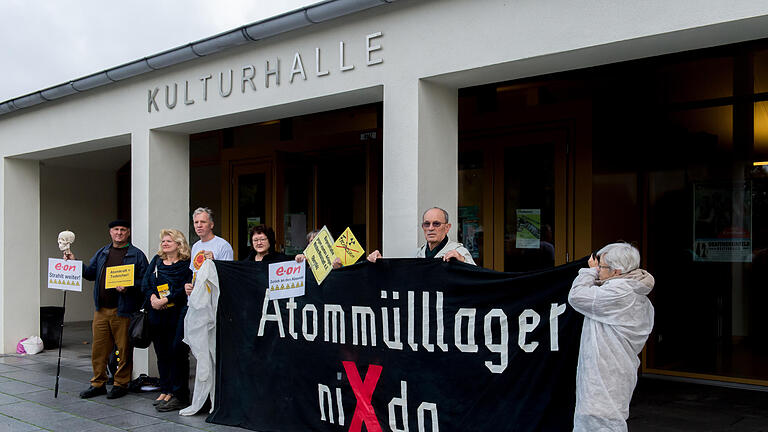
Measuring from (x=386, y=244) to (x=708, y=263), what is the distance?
4.28 m

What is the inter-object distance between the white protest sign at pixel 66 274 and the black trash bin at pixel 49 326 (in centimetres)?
371

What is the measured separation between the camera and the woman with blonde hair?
6902mm

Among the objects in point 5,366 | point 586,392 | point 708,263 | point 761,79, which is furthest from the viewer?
point 5,366

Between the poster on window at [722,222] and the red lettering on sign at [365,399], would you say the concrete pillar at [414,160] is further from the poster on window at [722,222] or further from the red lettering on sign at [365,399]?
the poster on window at [722,222]

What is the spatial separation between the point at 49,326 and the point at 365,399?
25.5ft

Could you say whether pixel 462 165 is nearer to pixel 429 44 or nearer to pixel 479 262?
pixel 479 262

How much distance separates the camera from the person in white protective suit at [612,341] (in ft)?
13.2

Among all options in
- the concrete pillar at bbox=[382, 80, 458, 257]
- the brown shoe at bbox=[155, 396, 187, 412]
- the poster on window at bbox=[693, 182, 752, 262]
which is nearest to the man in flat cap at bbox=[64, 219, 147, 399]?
the brown shoe at bbox=[155, 396, 187, 412]

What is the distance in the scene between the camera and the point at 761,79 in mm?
7430

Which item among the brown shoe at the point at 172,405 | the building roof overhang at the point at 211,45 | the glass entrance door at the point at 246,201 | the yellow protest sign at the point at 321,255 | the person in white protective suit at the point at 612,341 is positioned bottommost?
the brown shoe at the point at 172,405

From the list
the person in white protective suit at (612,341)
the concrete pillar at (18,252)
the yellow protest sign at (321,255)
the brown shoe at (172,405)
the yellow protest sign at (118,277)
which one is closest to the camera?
the person in white protective suit at (612,341)

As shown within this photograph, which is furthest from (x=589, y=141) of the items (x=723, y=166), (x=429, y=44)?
(x=429, y=44)

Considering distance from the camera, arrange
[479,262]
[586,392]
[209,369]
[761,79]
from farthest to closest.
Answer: [479,262]
[761,79]
[209,369]
[586,392]

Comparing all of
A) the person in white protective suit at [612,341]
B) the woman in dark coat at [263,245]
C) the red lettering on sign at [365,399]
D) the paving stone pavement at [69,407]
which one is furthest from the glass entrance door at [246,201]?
the person in white protective suit at [612,341]
